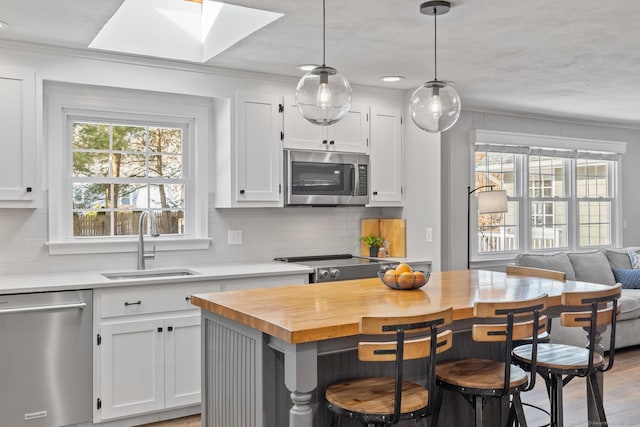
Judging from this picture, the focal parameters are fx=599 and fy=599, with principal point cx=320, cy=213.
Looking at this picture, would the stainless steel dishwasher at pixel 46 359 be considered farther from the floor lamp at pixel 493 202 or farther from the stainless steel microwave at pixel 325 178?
the floor lamp at pixel 493 202

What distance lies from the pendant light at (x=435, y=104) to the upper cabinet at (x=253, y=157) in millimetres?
1771

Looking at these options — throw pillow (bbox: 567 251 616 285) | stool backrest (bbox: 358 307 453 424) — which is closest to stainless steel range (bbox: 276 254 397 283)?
stool backrest (bbox: 358 307 453 424)

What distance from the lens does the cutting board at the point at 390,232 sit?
5160 millimetres

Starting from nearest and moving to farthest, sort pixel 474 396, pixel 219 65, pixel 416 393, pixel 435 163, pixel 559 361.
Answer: pixel 416 393 → pixel 474 396 → pixel 559 361 → pixel 219 65 → pixel 435 163

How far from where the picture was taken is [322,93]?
8.44 feet

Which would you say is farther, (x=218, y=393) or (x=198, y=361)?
(x=198, y=361)

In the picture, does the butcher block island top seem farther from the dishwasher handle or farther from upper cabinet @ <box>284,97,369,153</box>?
upper cabinet @ <box>284,97,369,153</box>

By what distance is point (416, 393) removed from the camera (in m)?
2.30

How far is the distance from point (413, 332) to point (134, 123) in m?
2.97

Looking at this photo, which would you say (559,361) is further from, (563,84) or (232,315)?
(563,84)

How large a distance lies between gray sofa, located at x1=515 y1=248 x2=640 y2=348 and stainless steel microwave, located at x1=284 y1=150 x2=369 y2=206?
179cm

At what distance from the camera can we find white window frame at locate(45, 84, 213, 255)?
13.1ft

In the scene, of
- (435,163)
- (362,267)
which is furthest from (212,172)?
(435,163)

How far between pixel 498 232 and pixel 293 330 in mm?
4620
